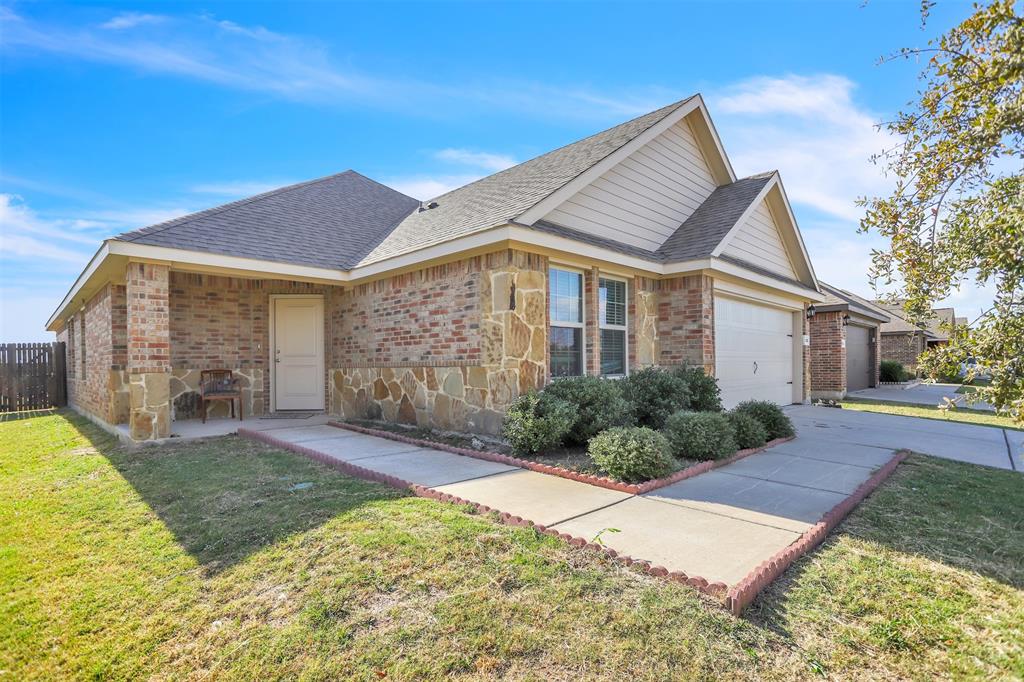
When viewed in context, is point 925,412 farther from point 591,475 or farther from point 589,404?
point 591,475

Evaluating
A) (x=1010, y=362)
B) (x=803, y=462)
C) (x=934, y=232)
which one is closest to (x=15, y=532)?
(x=1010, y=362)

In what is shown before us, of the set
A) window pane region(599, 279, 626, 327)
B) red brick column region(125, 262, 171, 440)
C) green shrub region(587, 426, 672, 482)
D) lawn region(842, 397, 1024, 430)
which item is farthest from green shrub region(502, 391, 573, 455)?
lawn region(842, 397, 1024, 430)

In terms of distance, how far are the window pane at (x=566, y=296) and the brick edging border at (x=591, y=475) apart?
2.47 m

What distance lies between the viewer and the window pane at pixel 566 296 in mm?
7762

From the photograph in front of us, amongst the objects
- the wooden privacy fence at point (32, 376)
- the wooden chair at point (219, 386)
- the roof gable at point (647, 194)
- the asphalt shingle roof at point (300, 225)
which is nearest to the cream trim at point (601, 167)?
the roof gable at point (647, 194)

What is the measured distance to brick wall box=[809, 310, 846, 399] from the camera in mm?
15078

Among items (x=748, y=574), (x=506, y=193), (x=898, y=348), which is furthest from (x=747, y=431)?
(x=898, y=348)

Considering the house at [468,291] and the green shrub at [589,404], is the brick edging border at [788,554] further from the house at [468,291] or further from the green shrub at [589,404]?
the house at [468,291]

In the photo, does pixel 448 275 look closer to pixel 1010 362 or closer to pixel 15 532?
pixel 15 532

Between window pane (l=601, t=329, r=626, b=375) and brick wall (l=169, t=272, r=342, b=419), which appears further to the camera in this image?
brick wall (l=169, t=272, r=342, b=419)

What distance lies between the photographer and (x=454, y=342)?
7703 mm

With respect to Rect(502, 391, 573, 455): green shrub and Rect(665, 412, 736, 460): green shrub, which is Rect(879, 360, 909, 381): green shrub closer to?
Rect(665, 412, 736, 460): green shrub

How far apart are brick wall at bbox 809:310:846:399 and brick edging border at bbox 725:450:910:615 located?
11487 mm

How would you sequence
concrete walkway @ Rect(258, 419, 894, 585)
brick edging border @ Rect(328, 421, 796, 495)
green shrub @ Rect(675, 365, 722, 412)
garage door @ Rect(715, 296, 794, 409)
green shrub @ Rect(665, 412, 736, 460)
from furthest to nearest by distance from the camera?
garage door @ Rect(715, 296, 794, 409) < green shrub @ Rect(675, 365, 722, 412) < green shrub @ Rect(665, 412, 736, 460) < brick edging border @ Rect(328, 421, 796, 495) < concrete walkway @ Rect(258, 419, 894, 585)
